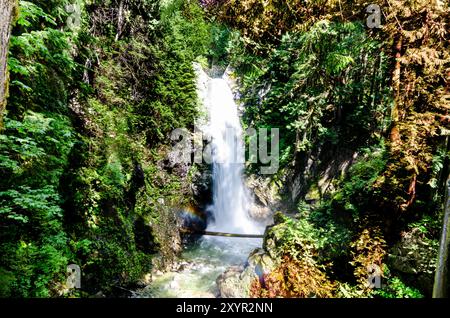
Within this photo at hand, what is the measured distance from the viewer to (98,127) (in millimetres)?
6578

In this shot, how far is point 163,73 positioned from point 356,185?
8017mm

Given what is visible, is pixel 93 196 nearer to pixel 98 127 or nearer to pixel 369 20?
pixel 98 127

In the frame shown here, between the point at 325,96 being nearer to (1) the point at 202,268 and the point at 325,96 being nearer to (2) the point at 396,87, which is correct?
(2) the point at 396,87

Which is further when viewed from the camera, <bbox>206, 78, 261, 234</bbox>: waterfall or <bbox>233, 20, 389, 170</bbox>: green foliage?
<bbox>206, 78, 261, 234</bbox>: waterfall

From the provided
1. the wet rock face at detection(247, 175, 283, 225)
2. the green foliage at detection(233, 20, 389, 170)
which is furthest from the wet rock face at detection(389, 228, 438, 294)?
the wet rock face at detection(247, 175, 283, 225)

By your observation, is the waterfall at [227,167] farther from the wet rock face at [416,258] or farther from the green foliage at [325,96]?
the wet rock face at [416,258]

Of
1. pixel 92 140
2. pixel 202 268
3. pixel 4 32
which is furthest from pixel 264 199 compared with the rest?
pixel 4 32

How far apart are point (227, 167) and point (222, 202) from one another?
189cm

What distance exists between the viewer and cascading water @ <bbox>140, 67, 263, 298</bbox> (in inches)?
296

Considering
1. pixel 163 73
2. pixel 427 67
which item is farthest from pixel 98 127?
pixel 427 67

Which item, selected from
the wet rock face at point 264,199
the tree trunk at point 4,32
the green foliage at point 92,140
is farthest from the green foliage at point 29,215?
the wet rock face at point 264,199

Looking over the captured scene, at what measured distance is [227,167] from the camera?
1339cm

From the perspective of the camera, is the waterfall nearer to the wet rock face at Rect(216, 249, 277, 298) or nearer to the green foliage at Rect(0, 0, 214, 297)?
the green foliage at Rect(0, 0, 214, 297)
